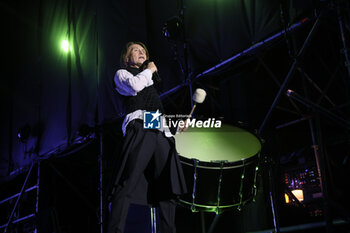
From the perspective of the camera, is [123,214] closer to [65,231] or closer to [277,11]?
[277,11]

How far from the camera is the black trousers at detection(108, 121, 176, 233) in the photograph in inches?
87.2

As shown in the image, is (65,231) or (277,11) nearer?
(277,11)

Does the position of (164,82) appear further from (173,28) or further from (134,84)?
(134,84)

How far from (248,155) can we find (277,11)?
1.49m

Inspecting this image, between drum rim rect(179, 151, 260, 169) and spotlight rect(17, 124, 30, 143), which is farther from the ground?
spotlight rect(17, 124, 30, 143)

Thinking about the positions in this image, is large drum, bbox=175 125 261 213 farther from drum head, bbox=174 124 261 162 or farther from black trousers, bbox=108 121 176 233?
black trousers, bbox=108 121 176 233

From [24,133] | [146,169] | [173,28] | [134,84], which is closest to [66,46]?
[24,133]

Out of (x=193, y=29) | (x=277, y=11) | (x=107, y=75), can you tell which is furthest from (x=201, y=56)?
(x=107, y=75)

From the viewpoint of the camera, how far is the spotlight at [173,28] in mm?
3959

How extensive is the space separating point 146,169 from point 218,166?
2.00 ft

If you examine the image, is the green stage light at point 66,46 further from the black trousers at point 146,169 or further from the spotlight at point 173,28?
the black trousers at point 146,169

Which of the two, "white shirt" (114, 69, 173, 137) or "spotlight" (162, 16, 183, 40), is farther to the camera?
"spotlight" (162, 16, 183, 40)

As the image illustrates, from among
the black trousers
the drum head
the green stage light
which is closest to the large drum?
the drum head

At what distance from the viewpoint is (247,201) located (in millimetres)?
2898
